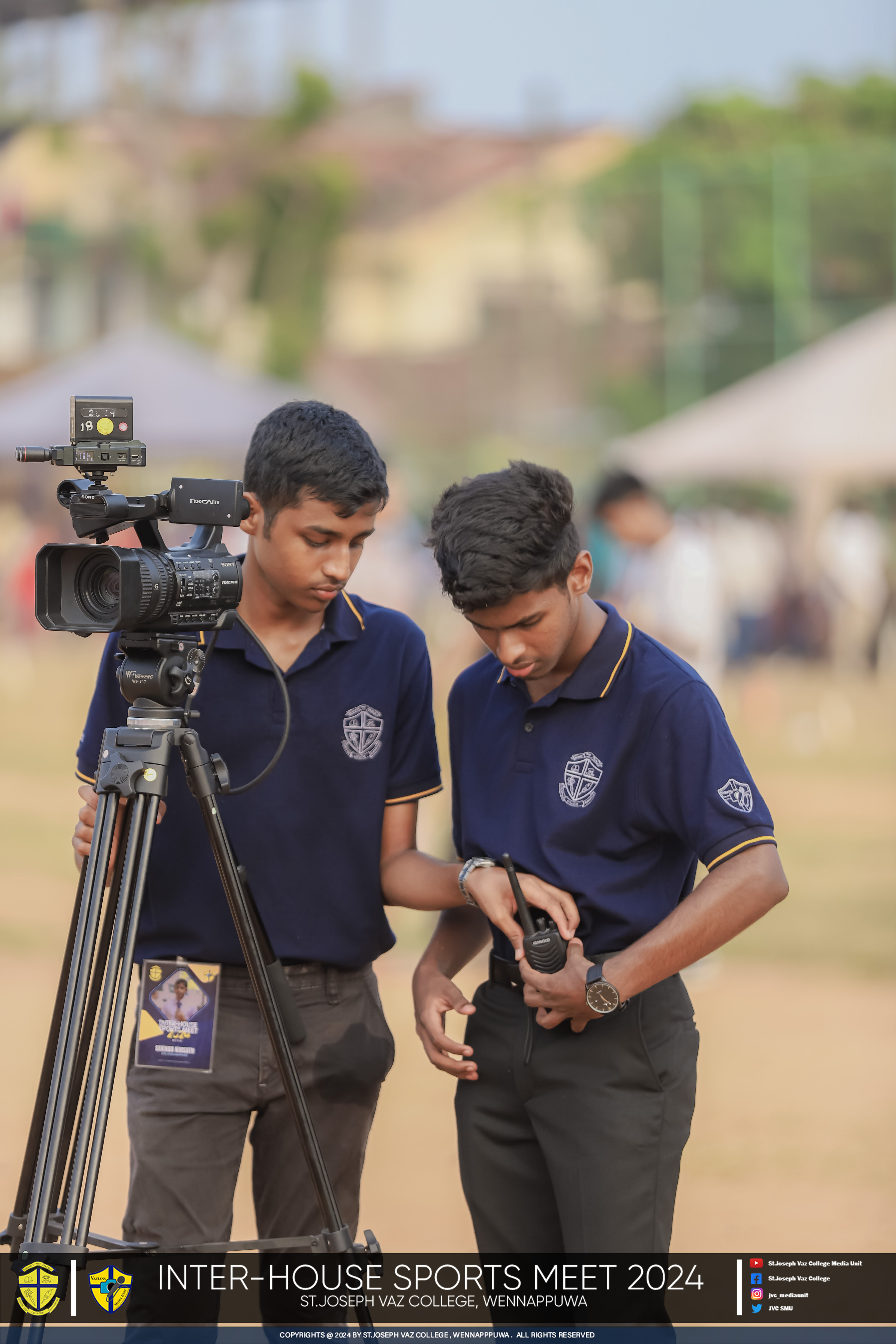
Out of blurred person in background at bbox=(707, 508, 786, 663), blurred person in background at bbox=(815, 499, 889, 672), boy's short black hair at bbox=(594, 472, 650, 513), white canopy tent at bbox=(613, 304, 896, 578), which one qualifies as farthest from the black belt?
blurred person in background at bbox=(707, 508, 786, 663)

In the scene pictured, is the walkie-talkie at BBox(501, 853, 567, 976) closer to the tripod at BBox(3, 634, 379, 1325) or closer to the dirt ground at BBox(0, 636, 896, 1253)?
the tripod at BBox(3, 634, 379, 1325)

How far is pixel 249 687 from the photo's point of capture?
9.66 feet

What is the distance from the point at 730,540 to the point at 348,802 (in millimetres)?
19476

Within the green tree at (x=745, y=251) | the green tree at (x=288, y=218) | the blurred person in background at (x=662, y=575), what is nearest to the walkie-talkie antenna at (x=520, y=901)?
the blurred person in background at (x=662, y=575)

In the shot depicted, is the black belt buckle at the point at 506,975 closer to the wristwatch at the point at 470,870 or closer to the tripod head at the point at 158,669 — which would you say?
the wristwatch at the point at 470,870

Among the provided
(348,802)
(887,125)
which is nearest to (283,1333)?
(348,802)

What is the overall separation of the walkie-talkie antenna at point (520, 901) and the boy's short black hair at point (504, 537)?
16.8 inches

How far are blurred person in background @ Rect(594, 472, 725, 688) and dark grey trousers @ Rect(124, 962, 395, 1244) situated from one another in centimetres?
401

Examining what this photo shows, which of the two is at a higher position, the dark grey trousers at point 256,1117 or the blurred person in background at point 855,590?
the blurred person in background at point 855,590

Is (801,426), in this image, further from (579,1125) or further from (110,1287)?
(110,1287)

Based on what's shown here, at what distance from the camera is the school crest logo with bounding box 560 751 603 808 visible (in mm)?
2621

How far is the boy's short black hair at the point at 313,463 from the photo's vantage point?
9.02ft

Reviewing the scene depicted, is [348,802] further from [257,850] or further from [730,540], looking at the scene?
[730,540]

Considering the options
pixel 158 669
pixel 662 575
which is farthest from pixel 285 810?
pixel 662 575
